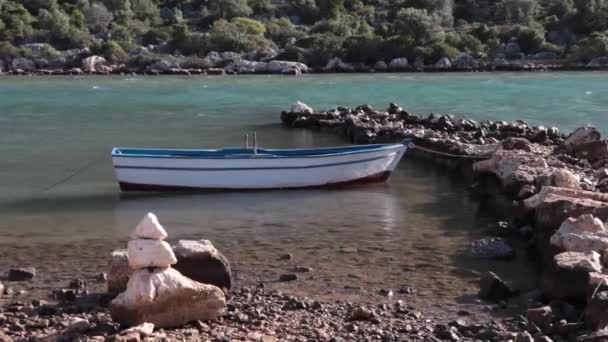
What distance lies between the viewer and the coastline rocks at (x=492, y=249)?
12.6m

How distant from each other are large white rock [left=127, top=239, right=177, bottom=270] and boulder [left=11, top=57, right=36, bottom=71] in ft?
238

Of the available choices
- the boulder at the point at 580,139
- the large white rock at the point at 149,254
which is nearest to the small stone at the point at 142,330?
the large white rock at the point at 149,254

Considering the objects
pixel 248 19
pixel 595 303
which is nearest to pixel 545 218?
pixel 595 303

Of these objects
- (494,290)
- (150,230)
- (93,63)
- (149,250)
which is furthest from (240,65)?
(149,250)

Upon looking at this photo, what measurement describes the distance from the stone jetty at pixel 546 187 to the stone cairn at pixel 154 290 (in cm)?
308

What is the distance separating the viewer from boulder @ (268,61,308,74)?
7444 cm

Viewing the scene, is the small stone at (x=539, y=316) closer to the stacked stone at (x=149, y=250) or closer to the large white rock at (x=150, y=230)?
the stacked stone at (x=149, y=250)

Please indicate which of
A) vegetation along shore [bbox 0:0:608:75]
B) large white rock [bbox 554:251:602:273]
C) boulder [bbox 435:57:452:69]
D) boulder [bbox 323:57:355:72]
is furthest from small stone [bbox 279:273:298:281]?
boulder [bbox 323:57:355:72]

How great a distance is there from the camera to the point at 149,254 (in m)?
8.76

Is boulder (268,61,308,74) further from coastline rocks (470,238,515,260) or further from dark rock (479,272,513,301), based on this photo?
dark rock (479,272,513,301)

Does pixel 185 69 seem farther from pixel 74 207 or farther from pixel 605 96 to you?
pixel 74 207

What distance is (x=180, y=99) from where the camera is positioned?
47.9m

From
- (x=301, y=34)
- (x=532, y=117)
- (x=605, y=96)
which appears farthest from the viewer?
(x=301, y=34)

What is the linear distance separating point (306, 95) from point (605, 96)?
14.6 meters
